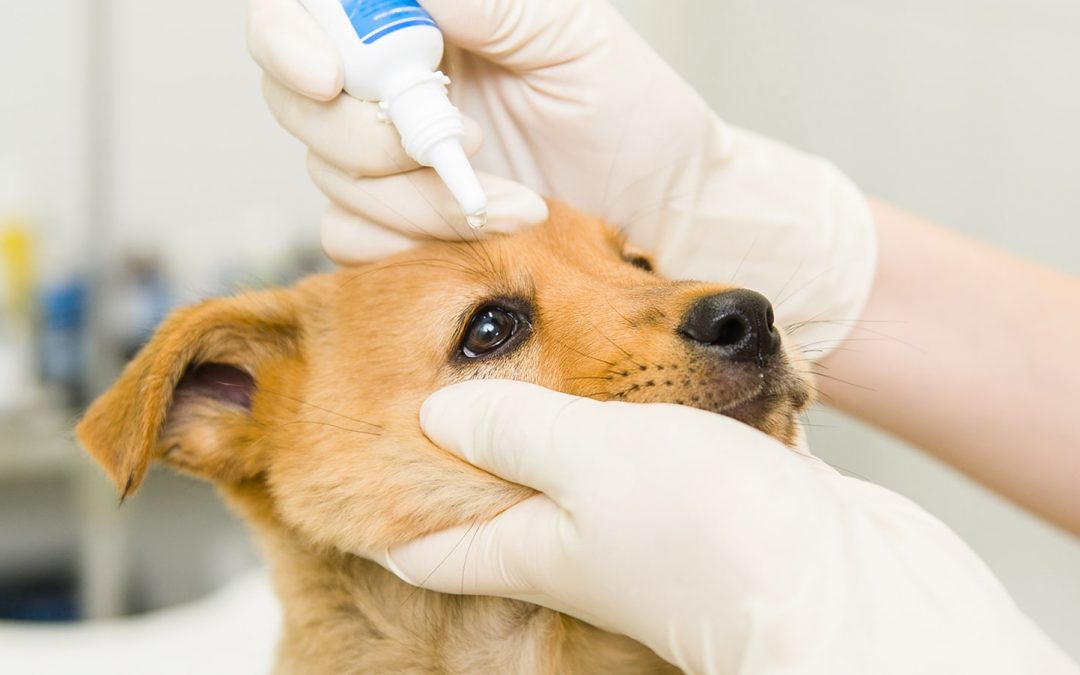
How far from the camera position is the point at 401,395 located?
1.48 meters

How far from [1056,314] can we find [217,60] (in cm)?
329

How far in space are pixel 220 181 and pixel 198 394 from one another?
2702 mm

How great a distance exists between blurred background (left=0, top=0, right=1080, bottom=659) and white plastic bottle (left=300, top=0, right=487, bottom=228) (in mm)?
1789

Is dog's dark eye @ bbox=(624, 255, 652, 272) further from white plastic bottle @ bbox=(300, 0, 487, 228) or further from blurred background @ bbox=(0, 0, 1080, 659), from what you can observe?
blurred background @ bbox=(0, 0, 1080, 659)

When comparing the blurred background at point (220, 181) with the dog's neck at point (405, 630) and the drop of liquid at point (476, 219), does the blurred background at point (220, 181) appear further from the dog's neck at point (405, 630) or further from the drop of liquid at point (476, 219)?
the drop of liquid at point (476, 219)

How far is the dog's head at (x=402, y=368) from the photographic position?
4.34ft

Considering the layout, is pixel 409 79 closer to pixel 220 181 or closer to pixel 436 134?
pixel 436 134

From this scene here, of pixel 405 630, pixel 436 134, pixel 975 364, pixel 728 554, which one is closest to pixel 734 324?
pixel 728 554

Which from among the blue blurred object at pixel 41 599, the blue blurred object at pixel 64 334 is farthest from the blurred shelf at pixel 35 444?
the blue blurred object at pixel 41 599

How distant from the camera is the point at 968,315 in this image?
1.93 metres

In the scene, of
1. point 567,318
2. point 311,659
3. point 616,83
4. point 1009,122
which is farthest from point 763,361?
point 1009,122

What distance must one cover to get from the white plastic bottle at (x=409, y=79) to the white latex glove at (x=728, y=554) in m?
0.34

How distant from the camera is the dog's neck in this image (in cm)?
142

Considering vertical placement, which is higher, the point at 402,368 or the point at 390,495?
the point at 402,368
